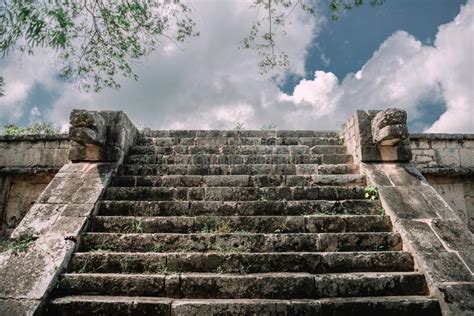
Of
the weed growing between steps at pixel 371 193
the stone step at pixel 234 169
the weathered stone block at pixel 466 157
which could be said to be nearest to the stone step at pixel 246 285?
the weed growing between steps at pixel 371 193

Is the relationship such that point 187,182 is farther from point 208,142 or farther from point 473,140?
point 473,140

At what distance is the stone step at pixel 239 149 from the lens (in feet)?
20.6

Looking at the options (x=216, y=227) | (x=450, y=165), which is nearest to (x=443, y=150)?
(x=450, y=165)

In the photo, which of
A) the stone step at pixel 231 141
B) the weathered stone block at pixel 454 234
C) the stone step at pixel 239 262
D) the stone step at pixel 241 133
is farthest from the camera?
the stone step at pixel 241 133

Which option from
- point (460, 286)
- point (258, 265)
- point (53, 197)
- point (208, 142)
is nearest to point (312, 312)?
point (258, 265)

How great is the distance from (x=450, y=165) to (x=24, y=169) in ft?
27.0

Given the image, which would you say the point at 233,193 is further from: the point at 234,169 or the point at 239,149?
the point at 239,149

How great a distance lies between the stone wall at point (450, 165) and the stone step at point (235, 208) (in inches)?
98.3

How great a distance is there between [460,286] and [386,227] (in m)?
1.11

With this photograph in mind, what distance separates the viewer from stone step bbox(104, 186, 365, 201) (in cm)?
493

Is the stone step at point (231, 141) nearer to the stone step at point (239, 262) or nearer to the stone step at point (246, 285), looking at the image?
the stone step at point (239, 262)

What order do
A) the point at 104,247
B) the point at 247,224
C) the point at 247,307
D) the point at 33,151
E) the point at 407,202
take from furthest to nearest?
the point at 33,151 < the point at 407,202 < the point at 247,224 < the point at 104,247 < the point at 247,307

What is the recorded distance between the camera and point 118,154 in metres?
5.50

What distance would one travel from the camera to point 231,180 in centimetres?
532
